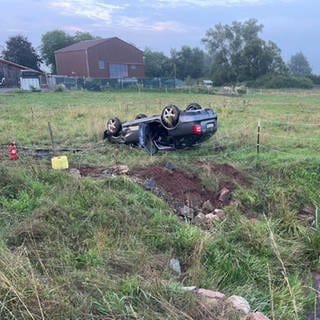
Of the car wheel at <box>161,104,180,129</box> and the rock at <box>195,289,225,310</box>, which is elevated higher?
the car wheel at <box>161,104,180,129</box>

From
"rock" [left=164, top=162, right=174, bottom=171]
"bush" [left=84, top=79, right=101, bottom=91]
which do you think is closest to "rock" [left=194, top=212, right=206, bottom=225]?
"rock" [left=164, top=162, right=174, bottom=171]

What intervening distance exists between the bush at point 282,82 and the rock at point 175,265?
174ft

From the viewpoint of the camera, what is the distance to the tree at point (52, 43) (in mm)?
70688

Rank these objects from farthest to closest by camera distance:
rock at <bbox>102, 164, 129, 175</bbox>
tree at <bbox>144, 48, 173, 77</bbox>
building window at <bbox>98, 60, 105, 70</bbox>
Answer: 1. tree at <bbox>144, 48, 173, 77</bbox>
2. building window at <bbox>98, 60, 105, 70</bbox>
3. rock at <bbox>102, 164, 129, 175</bbox>

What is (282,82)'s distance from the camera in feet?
183

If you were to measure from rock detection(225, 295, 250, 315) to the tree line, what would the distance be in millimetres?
53110

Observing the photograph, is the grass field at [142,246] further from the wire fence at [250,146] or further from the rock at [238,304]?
the wire fence at [250,146]

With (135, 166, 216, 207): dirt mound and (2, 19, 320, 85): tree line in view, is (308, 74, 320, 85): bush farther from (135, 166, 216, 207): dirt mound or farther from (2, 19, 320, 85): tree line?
(135, 166, 216, 207): dirt mound

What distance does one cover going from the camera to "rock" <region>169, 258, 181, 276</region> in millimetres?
4426

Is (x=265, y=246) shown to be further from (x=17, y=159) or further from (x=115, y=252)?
(x=17, y=159)

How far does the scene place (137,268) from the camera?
414cm

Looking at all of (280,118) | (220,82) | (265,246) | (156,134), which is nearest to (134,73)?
(220,82)

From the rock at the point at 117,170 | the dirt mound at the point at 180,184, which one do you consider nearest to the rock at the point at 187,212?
the dirt mound at the point at 180,184

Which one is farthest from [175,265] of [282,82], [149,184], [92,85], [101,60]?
[101,60]
